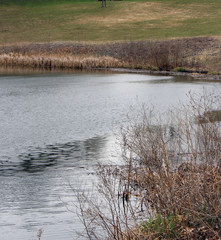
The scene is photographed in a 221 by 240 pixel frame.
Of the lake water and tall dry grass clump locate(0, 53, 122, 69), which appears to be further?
tall dry grass clump locate(0, 53, 122, 69)

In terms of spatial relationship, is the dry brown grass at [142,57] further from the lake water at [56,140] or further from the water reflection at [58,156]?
the water reflection at [58,156]

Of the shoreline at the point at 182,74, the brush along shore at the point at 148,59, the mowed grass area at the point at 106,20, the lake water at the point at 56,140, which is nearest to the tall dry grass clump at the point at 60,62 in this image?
the brush along shore at the point at 148,59

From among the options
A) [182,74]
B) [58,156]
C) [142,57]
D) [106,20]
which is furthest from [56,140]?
[106,20]

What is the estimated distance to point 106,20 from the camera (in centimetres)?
8062

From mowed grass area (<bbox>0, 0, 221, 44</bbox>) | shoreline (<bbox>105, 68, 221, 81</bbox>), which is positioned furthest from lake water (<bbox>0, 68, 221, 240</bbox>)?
mowed grass area (<bbox>0, 0, 221, 44</bbox>)

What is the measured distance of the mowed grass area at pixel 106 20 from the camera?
6606cm

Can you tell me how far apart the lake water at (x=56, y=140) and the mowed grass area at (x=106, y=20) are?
3081 centimetres

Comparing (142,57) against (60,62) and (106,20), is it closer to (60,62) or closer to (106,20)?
(60,62)

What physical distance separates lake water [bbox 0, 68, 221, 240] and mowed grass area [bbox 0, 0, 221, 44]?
101 feet

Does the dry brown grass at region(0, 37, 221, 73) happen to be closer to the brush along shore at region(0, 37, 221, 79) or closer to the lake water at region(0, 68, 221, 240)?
the brush along shore at region(0, 37, 221, 79)

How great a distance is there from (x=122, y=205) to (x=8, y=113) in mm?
12528

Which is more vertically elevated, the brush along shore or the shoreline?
the brush along shore

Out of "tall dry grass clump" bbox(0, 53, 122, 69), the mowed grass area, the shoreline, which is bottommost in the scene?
the shoreline

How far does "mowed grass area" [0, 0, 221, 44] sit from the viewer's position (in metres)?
66.1
